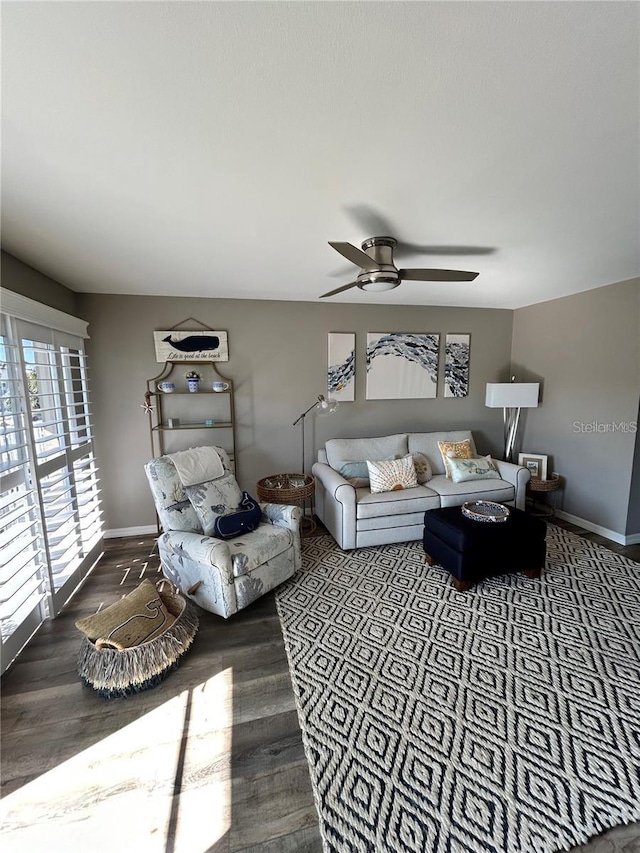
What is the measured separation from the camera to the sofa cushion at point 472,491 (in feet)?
11.4

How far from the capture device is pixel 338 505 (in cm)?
333

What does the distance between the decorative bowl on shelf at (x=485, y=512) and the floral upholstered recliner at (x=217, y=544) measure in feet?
4.69

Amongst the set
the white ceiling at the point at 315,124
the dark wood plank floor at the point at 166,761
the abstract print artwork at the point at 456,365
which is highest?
the white ceiling at the point at 315,124

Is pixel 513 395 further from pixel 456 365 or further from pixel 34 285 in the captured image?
pixel 34 285

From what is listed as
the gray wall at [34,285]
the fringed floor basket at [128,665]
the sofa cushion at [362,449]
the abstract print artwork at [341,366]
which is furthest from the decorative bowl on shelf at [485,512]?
the gray wall at [34,285]

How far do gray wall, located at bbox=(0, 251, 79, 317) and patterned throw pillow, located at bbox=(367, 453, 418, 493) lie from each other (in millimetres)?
3147

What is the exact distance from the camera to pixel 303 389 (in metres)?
4.07

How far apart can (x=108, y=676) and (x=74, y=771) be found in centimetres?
37

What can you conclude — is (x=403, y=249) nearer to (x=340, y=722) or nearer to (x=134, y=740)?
(x=340, y=722)

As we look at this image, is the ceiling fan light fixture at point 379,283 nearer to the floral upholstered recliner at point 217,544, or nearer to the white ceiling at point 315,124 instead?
the white ceiling at point 315,124

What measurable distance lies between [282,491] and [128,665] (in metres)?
1.76

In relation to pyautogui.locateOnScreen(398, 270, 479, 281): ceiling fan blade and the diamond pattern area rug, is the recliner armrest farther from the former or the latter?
pyautogui.locateOnScreen(398, 270, 479, 281): ceiling fan blade

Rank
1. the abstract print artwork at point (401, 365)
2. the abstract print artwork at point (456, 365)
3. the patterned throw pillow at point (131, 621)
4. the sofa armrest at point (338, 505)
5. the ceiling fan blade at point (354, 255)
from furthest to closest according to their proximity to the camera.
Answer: the abstract print artwork at point (456, 365) → the abstract print artwork at point (401, 365) → the sofa armrest at point (338, 505) → the patterned throw pillow at point (131, 621) → the ceiling fan blade at point (354, 255)

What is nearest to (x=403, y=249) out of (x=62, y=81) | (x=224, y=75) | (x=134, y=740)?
(x=224, y=75)
